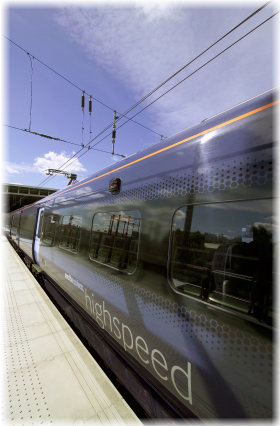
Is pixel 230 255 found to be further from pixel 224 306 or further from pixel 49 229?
pixel 49 229

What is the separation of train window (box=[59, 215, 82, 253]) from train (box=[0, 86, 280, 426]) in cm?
139

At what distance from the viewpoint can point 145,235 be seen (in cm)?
223

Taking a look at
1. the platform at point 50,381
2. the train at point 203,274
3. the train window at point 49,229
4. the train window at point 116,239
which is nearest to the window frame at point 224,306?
the train at point 203,274

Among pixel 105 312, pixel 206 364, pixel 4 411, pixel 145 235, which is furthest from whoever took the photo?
pixel 105 312

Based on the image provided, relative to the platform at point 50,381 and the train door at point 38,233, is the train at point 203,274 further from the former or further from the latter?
the train door at point 38,233

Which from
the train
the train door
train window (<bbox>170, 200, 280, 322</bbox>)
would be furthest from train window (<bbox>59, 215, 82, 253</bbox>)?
the train door

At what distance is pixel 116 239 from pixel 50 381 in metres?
1.85

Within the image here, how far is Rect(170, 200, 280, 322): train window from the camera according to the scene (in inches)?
50.0

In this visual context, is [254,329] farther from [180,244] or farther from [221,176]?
[221,176]

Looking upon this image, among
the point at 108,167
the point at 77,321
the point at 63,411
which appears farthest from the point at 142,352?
the point at 108,167

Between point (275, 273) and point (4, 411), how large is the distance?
9.40 ft

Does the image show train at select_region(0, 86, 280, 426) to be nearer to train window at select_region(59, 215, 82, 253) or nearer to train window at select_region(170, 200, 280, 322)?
train window at select_region(170, 200, 280, 322)

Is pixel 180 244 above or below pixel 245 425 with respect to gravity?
above

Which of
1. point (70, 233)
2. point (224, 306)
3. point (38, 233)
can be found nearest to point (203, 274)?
point (224, 306)
